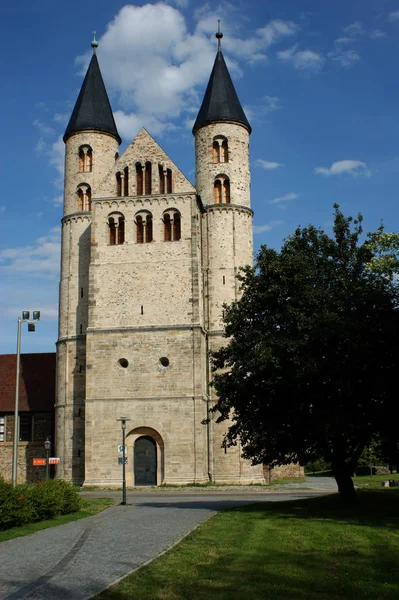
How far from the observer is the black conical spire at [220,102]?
46531 mm

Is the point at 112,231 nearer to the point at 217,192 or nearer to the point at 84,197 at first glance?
the point at 84,197

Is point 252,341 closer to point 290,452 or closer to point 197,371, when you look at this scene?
point 290,452

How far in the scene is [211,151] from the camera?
4625 cm

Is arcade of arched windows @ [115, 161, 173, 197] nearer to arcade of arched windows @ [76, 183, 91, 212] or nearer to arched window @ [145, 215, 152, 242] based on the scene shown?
arched window @ [145, 215, 152, 242]

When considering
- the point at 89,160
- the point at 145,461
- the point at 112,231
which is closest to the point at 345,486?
the point at 145,461

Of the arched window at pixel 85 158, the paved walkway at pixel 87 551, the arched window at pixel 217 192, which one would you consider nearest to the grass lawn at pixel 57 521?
the paved walkway at pixel 87 551

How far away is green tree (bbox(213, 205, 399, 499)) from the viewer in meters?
22.0

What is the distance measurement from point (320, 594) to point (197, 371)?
1200 inches

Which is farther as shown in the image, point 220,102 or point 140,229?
point 220,102

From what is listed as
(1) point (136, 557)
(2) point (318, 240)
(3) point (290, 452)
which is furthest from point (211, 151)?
(1) point (136, 557)

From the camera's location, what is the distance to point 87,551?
1391cm

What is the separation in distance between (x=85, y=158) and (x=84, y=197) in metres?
2.80

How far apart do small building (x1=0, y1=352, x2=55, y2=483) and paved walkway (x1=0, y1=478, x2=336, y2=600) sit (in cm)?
2359

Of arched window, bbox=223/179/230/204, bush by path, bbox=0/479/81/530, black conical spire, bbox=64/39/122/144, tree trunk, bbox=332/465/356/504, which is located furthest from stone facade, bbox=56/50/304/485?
bush by path, bbox=0/479/81/530
